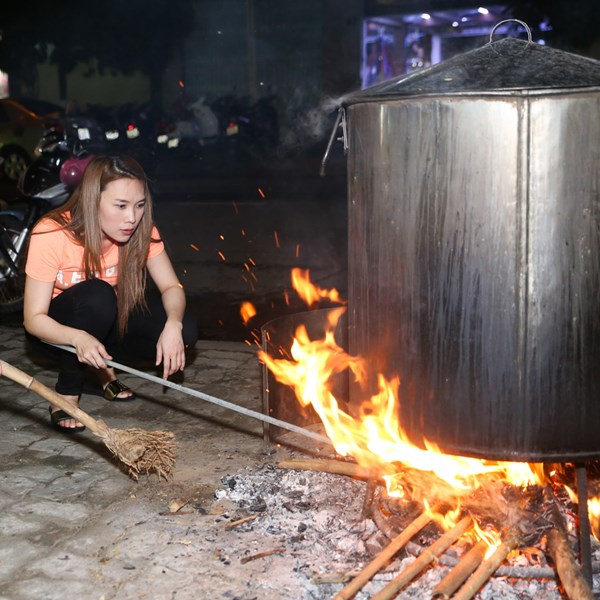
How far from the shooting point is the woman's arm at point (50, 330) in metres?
3.68

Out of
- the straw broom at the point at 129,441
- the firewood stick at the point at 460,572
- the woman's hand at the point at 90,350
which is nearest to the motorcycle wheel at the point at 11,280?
the woman's hand at the point at 90,350

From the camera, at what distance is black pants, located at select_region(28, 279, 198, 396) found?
4230 millimetres

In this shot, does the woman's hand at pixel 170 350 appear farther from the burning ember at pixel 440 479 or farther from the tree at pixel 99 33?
the tree at pixel 99 33

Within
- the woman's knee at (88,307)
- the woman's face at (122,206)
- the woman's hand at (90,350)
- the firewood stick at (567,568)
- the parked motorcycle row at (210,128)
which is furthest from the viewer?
the parked motorcycle row at (210,128)

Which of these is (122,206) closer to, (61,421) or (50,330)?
(50,330)

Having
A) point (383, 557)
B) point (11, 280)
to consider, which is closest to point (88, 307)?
point (383, 557)

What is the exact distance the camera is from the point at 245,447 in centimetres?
409

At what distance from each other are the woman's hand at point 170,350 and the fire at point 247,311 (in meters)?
2.71

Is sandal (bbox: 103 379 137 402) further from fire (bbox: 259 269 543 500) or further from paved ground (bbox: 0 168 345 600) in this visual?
fire (bbox: 259 269 543 500)

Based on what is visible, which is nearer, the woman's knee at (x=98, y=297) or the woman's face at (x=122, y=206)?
the woman's face at (x=122, y=206)

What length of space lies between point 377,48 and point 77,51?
1065cm

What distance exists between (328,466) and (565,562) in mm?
1194

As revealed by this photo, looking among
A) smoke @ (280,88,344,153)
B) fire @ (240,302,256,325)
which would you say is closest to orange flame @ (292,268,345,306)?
fire @ (240,302,256,325)

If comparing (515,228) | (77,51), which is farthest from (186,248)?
(77,51)
